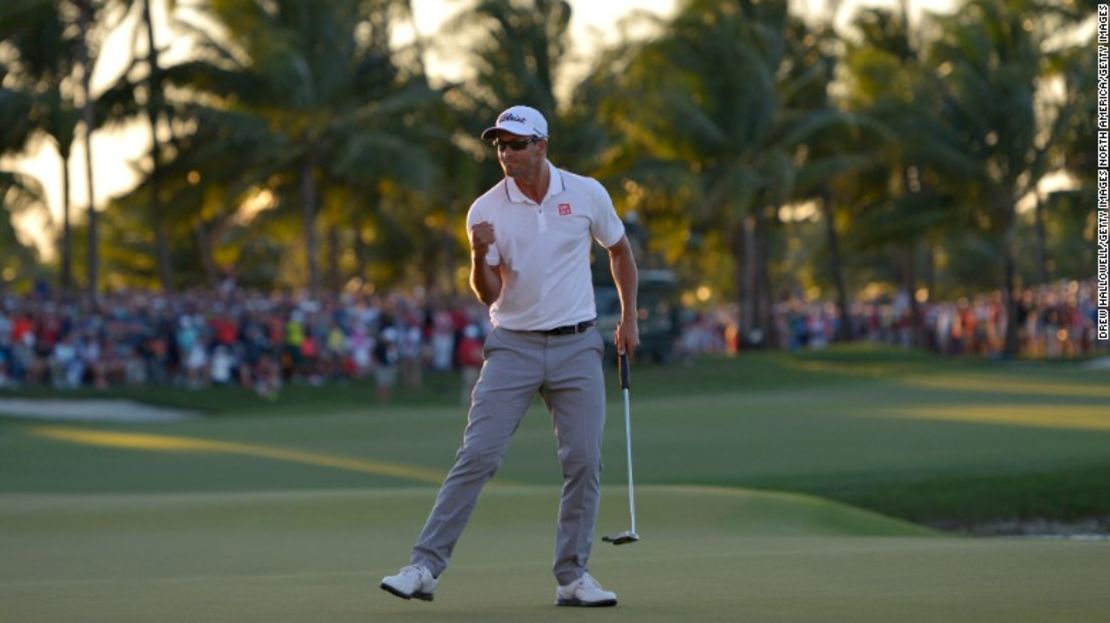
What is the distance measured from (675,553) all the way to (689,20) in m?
40.5

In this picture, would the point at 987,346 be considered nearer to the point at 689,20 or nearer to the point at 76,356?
the point at 689,20

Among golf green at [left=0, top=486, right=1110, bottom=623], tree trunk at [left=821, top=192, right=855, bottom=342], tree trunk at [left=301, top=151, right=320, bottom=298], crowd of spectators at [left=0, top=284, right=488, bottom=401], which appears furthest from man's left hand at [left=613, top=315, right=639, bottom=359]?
tree trunk at [left=821, top=192, right=855, bottom=342]

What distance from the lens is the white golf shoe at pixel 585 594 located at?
27.0ft

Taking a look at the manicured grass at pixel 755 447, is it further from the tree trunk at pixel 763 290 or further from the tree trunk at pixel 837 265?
the tree trunk at pixel 837 265

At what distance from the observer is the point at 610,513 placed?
1385 cm

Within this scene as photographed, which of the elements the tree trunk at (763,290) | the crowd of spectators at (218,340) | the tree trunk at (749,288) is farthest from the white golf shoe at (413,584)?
the tree trunk at (763,290)

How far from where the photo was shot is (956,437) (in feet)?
70.3

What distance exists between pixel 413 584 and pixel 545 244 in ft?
4.74

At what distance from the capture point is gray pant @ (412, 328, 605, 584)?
828cm

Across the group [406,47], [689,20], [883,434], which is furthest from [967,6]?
[883,434]

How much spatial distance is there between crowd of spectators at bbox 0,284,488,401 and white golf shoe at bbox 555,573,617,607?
2339cm

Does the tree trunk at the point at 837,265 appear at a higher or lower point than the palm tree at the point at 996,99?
lower

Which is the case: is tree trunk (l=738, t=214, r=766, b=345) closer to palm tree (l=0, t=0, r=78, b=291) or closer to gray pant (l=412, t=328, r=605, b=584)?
palm tree (l=0, t=0, r=78, b=291)

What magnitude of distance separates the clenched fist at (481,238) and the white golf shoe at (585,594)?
138cm
